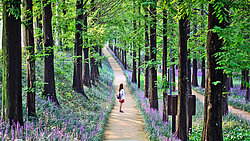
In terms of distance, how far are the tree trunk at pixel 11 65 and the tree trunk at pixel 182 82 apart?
4869mm

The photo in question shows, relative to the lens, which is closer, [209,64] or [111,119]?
[209,64]

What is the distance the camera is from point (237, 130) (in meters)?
9.50

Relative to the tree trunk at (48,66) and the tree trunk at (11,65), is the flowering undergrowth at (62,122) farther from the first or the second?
the tree trunk at (48,66)

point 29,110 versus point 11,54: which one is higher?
point 11,54

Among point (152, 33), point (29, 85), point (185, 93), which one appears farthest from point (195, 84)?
point (29, 85)

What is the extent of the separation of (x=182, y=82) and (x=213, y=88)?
1.74 meters

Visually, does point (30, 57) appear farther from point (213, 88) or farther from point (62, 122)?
point (213, 88)

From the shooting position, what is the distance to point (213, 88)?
536cm

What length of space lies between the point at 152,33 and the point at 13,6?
291 inches

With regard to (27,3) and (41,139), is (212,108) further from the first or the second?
(27,3)

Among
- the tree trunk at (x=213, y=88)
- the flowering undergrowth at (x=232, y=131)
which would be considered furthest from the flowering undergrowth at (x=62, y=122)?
the flowering undergrowth at (x=232, y=131)

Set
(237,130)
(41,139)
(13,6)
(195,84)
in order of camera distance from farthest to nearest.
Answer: (195,84) < (237,130) < (13,6) < (41,139)

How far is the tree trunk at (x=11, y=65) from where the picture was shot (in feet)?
17.9

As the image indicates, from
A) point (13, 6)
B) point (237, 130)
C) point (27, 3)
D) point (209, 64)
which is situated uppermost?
point (27, 3)
